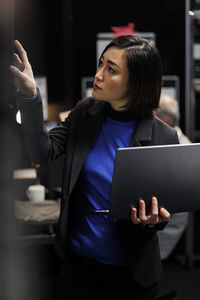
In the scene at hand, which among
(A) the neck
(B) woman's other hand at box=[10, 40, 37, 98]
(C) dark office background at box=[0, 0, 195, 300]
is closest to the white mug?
(C) dark office background at box=[0, 0, 195, 300]

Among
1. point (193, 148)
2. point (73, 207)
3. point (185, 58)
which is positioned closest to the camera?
point (193, 148)

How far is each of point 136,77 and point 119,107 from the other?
107 mm

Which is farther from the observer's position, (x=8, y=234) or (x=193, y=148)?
(x=8, y=234)

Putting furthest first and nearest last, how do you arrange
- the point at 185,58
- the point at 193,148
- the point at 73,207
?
1. the point at 185,58
2. the point at 73,207
3. the point at 193,148

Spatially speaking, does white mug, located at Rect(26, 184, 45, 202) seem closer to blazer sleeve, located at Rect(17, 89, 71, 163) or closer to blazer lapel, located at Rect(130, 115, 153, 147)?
blazer sleeve, located at Rect(17, 89, 71, 163)

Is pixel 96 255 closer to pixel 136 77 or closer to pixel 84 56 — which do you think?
pixel 136 77

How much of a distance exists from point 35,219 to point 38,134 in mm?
1236

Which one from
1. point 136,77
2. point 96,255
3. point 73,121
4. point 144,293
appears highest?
point 136,77

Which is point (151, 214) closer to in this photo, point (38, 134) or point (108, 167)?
point (108, 167)

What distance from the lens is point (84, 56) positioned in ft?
13.3

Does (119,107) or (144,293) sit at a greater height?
(119,107)

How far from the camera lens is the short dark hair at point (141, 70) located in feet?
4.86

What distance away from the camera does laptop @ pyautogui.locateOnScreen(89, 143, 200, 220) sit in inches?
55.4

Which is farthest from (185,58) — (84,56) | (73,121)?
(73,121)
